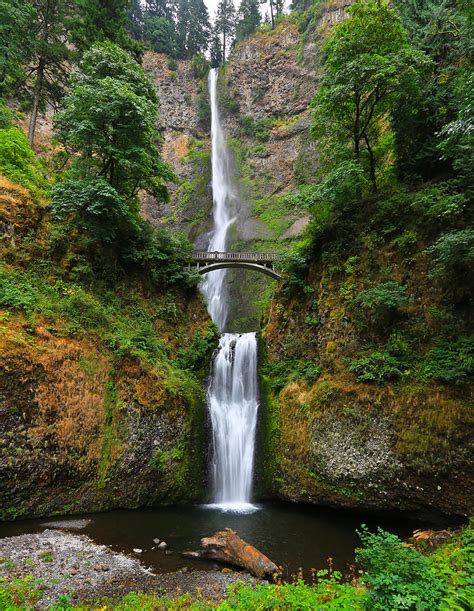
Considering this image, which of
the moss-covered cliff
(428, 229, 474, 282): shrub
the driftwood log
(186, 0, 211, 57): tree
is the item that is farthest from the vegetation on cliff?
(186, 0, 211, 57): tree

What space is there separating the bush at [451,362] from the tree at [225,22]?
59946 mm

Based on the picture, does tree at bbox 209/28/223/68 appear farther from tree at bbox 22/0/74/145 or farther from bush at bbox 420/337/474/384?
bush at bbox 420/337/474/384

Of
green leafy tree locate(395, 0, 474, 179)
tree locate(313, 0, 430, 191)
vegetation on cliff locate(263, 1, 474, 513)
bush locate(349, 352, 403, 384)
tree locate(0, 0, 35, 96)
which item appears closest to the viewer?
vegetation on cliff locate(263, 1, 474, 513)

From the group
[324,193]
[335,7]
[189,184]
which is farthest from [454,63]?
[335,7]

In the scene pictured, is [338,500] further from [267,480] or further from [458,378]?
[458,378]

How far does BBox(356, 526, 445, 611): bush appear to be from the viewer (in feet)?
10.8

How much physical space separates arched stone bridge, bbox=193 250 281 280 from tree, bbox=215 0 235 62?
156 ft

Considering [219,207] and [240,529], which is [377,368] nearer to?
[240,529]

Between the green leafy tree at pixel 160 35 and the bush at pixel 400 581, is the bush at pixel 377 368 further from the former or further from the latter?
the green leafy tree at pixel 160 35

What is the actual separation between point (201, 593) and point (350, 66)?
51.5ft

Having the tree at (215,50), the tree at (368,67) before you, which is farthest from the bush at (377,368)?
the tree at (215,50)

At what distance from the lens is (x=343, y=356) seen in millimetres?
11047

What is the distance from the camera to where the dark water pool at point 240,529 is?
23.8ft

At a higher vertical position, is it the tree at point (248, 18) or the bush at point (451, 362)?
the tree at point (248, 18)
